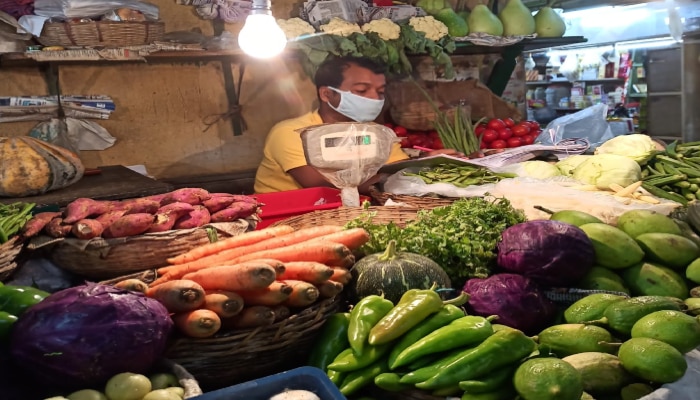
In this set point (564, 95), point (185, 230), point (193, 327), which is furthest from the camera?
point (564, 95)

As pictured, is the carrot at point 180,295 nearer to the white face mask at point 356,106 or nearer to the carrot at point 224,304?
the carrot at point 224,304

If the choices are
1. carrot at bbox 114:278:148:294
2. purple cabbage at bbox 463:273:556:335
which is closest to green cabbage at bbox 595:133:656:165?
purple cabbage at bbox 463:273:556:335

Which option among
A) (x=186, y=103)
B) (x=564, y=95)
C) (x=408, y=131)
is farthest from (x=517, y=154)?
(x=564, y=95)

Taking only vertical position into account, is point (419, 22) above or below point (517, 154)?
above

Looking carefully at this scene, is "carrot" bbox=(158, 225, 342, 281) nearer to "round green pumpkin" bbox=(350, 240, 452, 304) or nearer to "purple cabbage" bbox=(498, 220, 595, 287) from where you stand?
"round green pumpkin" bbox=(350, 240, 452, 304)

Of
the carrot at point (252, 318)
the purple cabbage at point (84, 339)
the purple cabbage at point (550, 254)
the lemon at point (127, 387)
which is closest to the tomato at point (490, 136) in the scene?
the purple cabbage at point (550, 254)

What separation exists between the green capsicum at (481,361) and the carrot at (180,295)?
2.03 ft

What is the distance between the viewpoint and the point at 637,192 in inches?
128

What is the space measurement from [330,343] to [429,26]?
391 cm

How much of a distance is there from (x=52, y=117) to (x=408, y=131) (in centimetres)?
290

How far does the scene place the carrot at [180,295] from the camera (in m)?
1.54

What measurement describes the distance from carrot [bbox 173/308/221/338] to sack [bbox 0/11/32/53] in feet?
9.72

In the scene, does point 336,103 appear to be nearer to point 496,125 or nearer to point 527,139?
point 496,125

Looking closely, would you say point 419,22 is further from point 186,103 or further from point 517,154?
point 186,103
